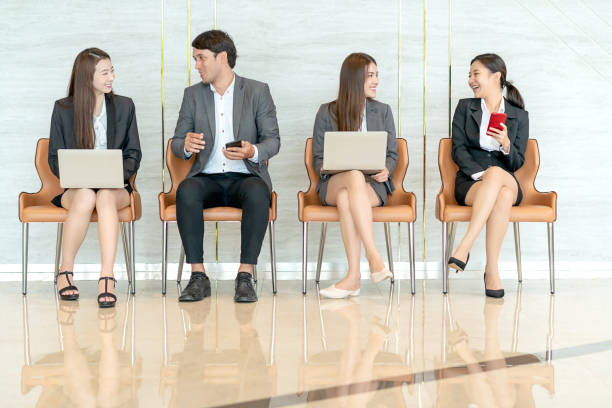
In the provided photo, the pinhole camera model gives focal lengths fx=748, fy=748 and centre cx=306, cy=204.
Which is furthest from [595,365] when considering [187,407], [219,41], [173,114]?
[173,114]

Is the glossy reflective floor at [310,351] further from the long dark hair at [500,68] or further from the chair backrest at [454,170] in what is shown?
the long dark hair at [500,68]

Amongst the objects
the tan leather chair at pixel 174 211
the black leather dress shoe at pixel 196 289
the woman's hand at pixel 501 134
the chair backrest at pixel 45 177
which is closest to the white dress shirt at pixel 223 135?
the tan leather chair at pixel 174 211

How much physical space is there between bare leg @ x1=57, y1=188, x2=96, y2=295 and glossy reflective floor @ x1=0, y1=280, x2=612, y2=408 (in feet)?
0.68

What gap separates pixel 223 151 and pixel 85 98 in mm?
809

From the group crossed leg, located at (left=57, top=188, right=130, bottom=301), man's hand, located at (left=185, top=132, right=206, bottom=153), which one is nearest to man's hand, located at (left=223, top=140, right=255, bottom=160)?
man's hand, located at (left=185, top=132, right=206, bottom=153)

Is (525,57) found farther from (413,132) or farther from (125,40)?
(125,40)

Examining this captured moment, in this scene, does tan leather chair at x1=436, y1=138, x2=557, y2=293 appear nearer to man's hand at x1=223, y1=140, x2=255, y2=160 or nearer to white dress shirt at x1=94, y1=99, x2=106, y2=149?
man's hand at x1=223, y1=140, x2=255, y2=160

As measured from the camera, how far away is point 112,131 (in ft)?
13.6

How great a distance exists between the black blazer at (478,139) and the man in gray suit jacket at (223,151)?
1055mm

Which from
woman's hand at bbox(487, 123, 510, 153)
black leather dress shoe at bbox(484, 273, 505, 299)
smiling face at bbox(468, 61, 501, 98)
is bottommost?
black leather dress shoe at bbox(484, 273, 505, 299)

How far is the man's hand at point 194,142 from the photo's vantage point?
157 inches

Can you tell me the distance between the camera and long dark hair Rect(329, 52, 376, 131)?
4.18 metres

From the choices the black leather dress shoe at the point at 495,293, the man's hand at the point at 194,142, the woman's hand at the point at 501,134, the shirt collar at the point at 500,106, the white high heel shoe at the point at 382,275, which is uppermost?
the shirt collar at the point at 500,106

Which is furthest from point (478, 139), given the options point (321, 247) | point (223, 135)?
point (223, 135)
